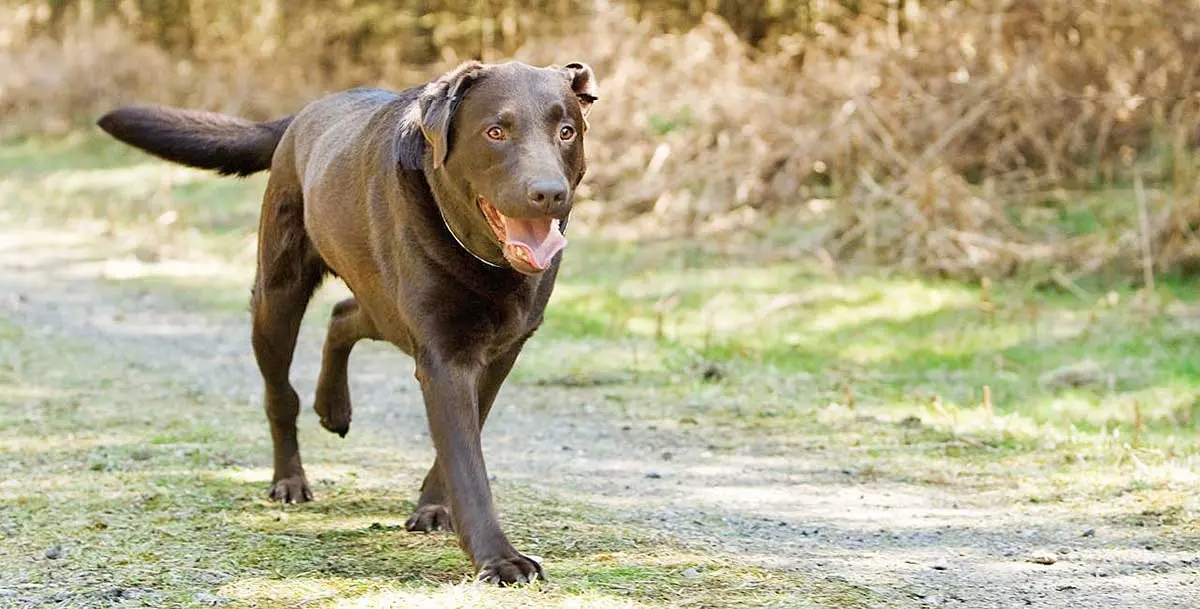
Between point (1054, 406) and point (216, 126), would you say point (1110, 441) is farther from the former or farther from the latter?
point (216, 126)

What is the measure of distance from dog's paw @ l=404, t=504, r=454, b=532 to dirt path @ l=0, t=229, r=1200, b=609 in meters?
0.64

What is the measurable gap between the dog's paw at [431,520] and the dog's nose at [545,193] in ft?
4.25

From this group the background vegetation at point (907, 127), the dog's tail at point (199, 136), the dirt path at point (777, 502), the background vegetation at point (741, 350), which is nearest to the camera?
the dirt path at point (777, 502)

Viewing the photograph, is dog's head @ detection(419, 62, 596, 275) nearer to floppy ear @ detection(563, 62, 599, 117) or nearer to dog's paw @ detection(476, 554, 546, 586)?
floppy ear @ detection(563, 62, 599, 117)

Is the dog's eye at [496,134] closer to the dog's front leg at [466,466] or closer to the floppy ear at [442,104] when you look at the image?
the floppy ear at [442,104]

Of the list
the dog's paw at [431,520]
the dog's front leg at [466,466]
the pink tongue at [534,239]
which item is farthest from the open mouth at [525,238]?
the dog's paw at [431,520]

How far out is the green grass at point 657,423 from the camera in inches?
171

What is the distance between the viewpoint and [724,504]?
558cm

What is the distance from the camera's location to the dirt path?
4.46 metres

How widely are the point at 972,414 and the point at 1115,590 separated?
8.92 feet

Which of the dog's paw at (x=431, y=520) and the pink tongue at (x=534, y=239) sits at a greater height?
the pink tongue at (x=534, y=239)

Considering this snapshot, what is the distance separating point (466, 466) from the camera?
14.0 feet

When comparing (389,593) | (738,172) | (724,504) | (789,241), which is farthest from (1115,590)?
(738,172)

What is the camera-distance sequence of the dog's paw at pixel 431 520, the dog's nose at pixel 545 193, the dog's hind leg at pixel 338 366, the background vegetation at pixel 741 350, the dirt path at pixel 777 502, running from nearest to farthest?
the dog's nose at pixel 545 193 → the dirt path at pixel 777 502 → the background vegetation at pixel 741 350 → the dog's paw at pixel 431 520 → the dog's hind leg at pixel 338 366
